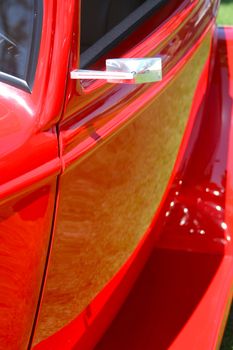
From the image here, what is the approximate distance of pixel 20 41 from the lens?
1.38 m

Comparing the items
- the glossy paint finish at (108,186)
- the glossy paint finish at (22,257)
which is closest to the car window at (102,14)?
the glossy paint finish at (108,186)

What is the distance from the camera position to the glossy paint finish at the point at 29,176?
1.23 metres

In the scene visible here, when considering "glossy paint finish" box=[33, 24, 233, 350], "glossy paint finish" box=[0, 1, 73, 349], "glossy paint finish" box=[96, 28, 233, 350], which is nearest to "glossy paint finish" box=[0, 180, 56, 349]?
"glossy paint finish" box=[0, 1, 73, 349]

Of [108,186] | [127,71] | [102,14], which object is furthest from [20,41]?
[102,14]

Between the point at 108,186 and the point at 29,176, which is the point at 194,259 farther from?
the point at 29,176

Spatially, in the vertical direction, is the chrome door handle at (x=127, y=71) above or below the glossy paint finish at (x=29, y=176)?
above

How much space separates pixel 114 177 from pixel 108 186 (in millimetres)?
41

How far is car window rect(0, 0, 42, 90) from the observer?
4.46ft

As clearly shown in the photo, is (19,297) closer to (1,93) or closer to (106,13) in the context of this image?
(1,93)

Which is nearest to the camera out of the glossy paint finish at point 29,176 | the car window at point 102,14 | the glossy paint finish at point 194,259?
the glossy paint finish at point 29,176

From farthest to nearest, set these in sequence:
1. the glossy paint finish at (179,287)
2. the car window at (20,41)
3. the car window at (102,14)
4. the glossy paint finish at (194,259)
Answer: the car window at (102,14) → the glossy paint finish at (194,259) → the glossy paint finish at (179,287) → the car window at (20,41)

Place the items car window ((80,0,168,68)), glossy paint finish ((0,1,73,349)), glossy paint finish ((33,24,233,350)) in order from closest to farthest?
glossy paint finish ((0,1,73,349)) < glossy paint finish ((33,24,233,350)) < car window ((80,0,168,68))

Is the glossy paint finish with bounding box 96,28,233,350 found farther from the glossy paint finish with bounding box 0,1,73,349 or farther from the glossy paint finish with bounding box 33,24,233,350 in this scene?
the glossy paint finish with bounding box 0,1,73,349

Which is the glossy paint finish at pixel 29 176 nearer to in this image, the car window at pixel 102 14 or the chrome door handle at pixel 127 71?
the chrome door handle at pixel 127 71
